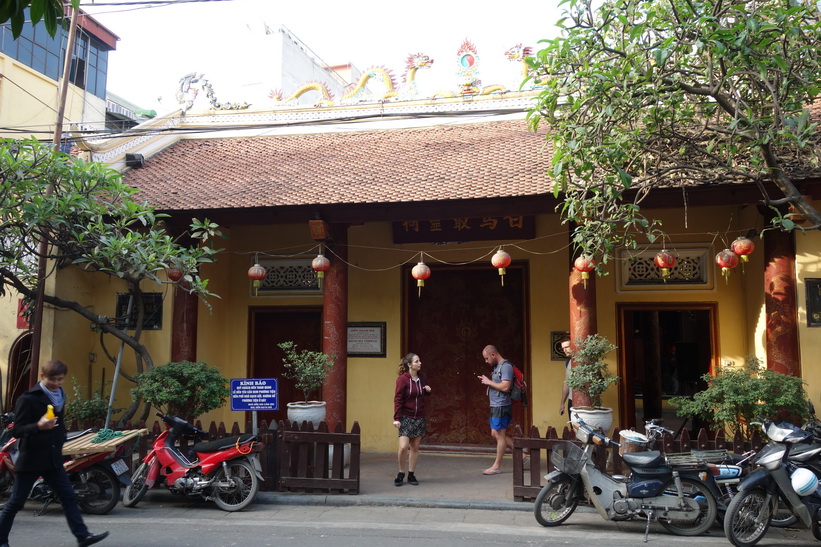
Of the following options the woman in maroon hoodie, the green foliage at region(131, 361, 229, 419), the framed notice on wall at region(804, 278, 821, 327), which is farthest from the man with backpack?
the framed notice on wall at region(804, 278, 821, 327)

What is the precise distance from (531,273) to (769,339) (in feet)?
11.5

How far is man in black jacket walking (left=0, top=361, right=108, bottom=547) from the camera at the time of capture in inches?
214

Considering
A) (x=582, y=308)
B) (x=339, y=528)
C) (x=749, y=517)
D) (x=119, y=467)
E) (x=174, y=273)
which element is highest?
(x=174, y=273)

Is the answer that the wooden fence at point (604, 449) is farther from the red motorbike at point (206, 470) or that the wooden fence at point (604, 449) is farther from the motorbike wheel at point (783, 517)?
the red motorbike at point (206, 470)

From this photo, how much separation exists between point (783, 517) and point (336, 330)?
18.6 feet

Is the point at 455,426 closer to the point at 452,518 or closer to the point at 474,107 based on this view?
the point at 452,518

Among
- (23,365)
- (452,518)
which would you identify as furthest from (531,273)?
(23,365)

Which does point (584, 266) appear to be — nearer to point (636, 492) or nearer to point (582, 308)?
point (582, 308)

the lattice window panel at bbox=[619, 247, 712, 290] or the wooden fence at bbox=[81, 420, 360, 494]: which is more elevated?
the lattice window panel at bbox=[619, 247, 712, 290]

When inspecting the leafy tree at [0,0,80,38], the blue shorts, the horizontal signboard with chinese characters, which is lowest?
the blue shorts

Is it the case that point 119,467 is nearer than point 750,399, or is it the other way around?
point 119,467

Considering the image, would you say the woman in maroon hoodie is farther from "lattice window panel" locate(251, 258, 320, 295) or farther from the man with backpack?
"lattice window panel" locate(251, 258, 320, 295)

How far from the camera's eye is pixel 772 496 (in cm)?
594

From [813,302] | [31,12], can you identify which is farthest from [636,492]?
[31,12]
